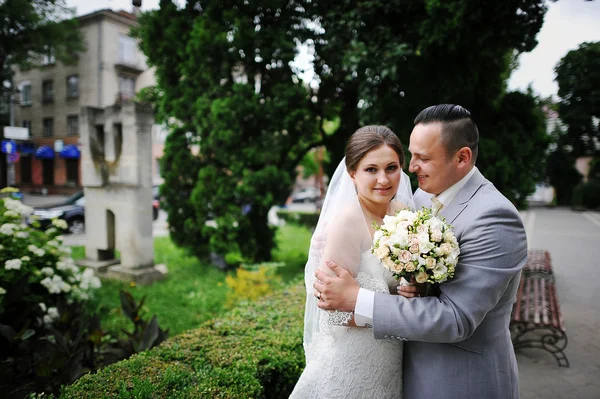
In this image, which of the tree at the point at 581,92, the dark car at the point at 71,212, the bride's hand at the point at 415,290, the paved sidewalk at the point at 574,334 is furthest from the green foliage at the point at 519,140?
the dark car at the point at 71,212

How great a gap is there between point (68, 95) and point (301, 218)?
60.3ft

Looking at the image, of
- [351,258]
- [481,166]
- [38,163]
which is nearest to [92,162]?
[481,166]

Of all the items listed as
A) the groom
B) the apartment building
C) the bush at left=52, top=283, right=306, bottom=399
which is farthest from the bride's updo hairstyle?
the apartment building

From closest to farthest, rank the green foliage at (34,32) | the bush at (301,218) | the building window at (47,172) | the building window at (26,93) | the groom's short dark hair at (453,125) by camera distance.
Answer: the groom's short dark hair at (453,125)
the green foliage at (34,32)
the bush at (301,218)
the building window at (26,93)
the building window at (47,172)

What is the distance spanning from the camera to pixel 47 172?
28.9 meters

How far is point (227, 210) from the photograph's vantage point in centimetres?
829

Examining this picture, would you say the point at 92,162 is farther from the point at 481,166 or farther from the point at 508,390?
the point at 508,390

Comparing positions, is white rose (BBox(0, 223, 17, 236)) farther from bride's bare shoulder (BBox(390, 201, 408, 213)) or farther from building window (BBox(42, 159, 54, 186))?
building window (BBox(42, 159, 54, 186))

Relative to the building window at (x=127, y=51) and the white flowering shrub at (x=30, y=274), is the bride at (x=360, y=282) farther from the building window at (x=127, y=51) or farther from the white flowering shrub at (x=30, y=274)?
the building window at (x=127, y=51)

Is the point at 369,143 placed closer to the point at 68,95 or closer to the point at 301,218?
the point at 301,218

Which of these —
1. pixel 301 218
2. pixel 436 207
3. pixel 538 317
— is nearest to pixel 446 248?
pixel 436 207

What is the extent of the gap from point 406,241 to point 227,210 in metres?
6.97

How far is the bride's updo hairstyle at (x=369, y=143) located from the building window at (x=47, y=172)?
32.3m

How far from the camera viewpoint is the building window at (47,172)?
94.2 feet
